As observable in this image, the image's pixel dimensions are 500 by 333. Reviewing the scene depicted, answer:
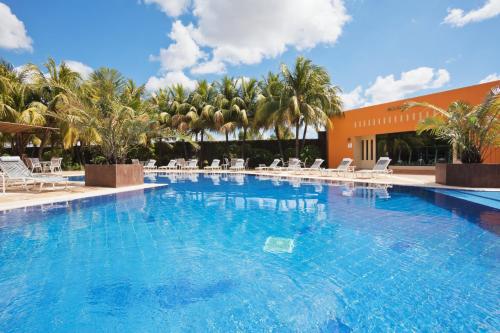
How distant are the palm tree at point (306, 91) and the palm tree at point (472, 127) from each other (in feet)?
31.8

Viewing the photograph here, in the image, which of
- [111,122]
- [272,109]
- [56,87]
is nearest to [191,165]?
[272,109]

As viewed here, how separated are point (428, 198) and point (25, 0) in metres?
18.5

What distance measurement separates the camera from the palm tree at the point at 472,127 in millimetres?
10734

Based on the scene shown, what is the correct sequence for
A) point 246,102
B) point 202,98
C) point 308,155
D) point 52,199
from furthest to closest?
1. point 202,98
2. point 246,102
3. point 308,155
4. point 52,199

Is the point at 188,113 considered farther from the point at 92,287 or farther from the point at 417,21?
the point at 92,287

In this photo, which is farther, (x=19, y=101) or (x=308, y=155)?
(x=308, y=155)

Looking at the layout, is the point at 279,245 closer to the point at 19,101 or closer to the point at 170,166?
the point at 170,166

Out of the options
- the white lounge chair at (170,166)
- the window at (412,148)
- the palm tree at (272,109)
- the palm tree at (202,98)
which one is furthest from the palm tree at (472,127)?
the white lounge chair at (170,166)

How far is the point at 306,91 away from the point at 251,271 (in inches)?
753

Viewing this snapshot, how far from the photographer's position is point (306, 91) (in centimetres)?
2123

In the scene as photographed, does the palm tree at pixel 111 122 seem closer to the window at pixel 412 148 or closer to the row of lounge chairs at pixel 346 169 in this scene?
the row of lounge chairs at pixel 346 169

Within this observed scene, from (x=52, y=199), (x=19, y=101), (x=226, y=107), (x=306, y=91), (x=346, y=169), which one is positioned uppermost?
(x=306, y=91)

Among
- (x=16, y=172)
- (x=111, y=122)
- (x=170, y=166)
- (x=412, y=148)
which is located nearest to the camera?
(x=16, y=172)

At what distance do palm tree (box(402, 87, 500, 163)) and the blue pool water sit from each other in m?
5.42
